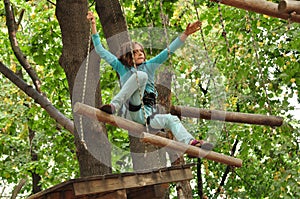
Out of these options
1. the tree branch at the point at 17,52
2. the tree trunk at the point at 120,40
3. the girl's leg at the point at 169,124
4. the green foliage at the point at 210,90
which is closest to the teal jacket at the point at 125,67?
the girl's leg at the point at 169,124

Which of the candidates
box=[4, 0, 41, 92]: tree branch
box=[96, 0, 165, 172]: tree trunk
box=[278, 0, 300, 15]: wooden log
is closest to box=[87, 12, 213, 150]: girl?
box=[278, 0, 300, 15]: wooden log

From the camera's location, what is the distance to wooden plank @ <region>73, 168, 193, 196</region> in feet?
11.4

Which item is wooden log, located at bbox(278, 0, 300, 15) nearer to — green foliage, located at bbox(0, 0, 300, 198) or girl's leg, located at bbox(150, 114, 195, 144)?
girl's leg, located at bbox(150, 114, 195, 144)

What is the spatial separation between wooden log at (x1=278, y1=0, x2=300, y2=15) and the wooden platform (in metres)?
1.25

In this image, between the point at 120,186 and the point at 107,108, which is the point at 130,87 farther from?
the point at 120,186

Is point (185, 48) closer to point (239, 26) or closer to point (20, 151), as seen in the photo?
point (239, 26)

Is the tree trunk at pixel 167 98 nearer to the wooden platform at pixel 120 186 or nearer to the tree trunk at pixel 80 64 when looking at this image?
the tree trunk at pixel 80 64

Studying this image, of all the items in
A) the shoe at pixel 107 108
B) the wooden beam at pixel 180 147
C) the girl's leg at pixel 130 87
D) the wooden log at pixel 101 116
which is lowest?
the wooden beam at pixel 180 147

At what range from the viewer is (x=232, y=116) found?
15.6ft

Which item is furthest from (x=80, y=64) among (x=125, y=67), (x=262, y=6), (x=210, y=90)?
(x=210, y=90)

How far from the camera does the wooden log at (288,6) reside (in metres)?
Result: 3.56

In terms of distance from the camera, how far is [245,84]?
25.5 ft

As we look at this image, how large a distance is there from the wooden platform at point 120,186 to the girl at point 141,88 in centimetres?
27

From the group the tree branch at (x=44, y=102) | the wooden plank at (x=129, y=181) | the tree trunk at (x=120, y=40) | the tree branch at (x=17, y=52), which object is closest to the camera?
the wooden plank at (x=129, y=181)
